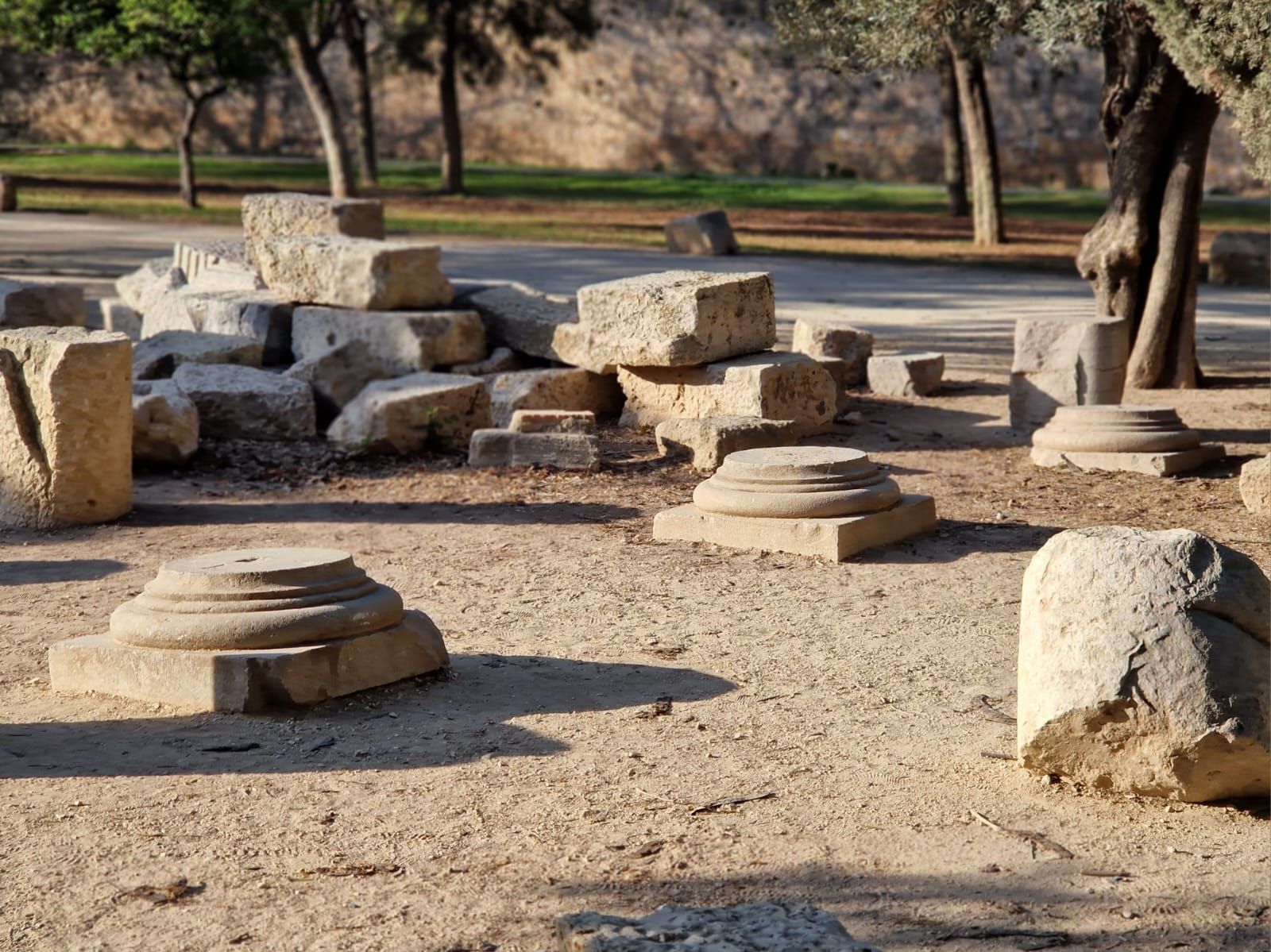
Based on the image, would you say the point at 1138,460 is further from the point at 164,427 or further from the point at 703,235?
the point at 703,235

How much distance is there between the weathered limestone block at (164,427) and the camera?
9312mm

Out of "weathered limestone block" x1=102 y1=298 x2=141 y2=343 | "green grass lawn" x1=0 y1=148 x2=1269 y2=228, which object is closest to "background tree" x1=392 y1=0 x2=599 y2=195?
"green grass lawn" x1=0 y1=148 x2=1269 y2=228

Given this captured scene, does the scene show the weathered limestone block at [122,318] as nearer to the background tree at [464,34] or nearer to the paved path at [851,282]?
the paved path at [851,282]

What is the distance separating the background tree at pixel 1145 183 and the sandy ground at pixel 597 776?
153 inches

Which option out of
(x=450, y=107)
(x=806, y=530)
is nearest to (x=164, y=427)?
(x=806, y=530)

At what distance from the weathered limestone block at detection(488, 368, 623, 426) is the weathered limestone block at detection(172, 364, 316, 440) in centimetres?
130

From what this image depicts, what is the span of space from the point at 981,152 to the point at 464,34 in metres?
14.3

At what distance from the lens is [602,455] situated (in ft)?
32.8

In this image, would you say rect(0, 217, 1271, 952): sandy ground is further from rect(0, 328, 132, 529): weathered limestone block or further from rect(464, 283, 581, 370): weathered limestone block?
rect(464, 283, 581, 370): weathered limestone block

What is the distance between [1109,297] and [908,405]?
177 cm

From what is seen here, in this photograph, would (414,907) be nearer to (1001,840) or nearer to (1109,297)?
(1001,840)

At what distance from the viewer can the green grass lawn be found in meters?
29.1

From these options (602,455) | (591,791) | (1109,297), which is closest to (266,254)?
(602,455)

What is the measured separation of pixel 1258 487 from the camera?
325 inches
